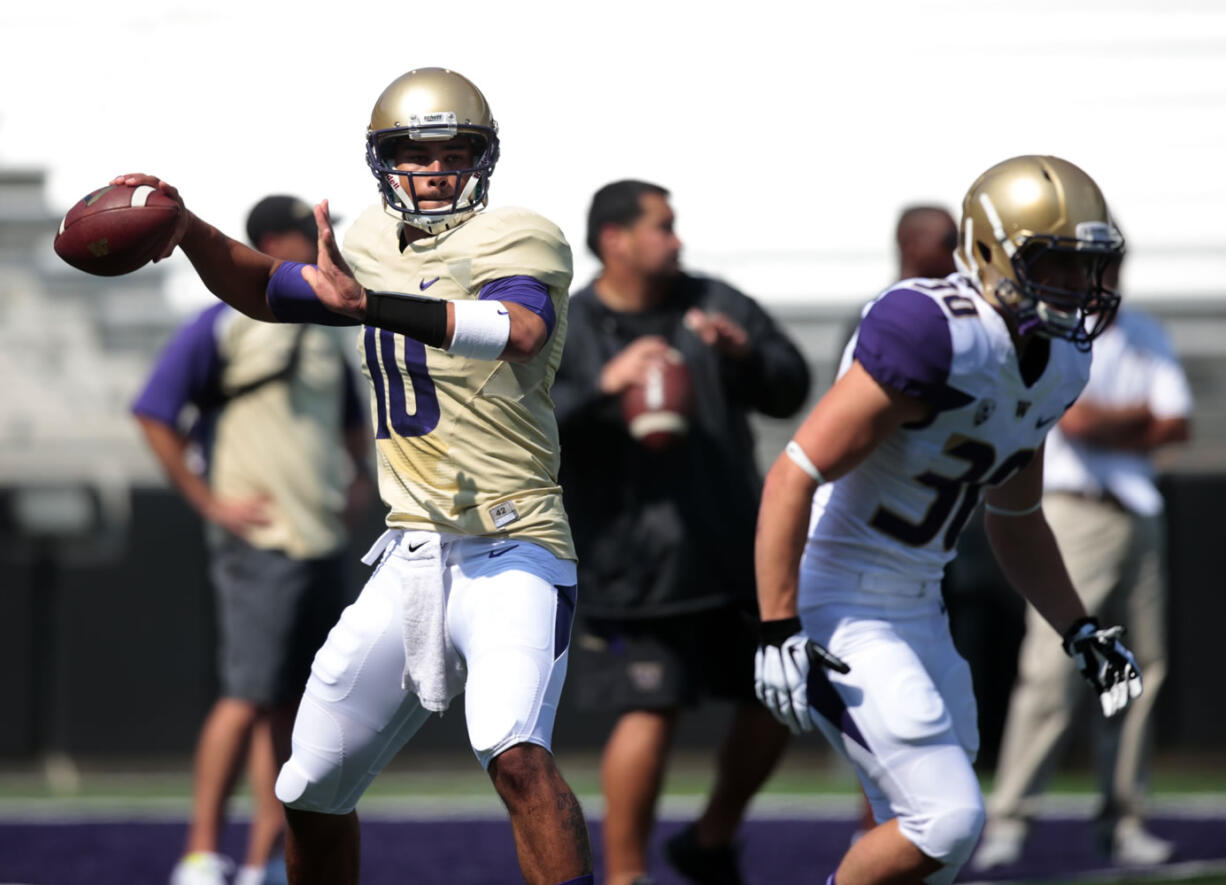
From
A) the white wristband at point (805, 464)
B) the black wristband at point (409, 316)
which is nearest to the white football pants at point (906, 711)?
the white wristband at point (805, 464)

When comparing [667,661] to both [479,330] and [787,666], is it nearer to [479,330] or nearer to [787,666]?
[787,666]

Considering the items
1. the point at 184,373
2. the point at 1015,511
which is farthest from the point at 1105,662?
the point at 184,373

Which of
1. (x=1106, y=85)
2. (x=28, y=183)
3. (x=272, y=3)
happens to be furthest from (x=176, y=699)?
(x=1106, y=85)

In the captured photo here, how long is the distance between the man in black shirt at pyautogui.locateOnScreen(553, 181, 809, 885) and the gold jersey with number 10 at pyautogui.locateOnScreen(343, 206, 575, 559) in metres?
1.19

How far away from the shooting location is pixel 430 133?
310 centimetres

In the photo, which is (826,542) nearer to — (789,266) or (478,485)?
(478,485)

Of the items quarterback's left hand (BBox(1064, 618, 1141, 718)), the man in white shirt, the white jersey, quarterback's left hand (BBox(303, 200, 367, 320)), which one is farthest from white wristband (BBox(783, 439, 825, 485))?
the man in white shirt

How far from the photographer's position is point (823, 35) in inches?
422

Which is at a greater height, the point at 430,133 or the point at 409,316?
the point at 430,133

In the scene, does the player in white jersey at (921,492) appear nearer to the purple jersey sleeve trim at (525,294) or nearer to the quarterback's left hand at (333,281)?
the purple jersey sleeve trim at (525,294)

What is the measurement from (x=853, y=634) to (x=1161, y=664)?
245 centimetres

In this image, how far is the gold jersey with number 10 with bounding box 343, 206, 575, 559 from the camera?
9.96 feet

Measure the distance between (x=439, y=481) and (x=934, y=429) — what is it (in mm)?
829

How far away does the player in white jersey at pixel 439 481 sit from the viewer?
9.64 feet
